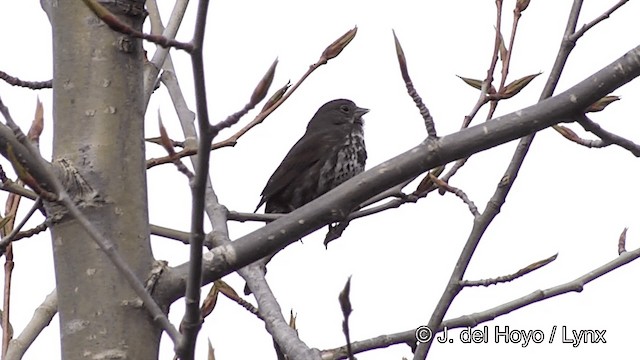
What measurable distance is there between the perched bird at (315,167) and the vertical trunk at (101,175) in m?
3.17

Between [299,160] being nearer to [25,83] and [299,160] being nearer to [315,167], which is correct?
[315,167]

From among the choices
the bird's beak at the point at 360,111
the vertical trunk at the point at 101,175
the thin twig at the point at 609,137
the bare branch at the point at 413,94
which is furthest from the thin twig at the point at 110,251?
the bird's beak at the point at 360,111

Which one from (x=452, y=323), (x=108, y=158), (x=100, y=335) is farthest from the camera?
(x=452, y=323)

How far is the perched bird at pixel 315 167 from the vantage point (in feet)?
18.1

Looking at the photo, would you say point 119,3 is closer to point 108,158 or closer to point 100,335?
point 108,158

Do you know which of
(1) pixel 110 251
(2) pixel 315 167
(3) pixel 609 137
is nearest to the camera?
(1) pixel 110 251

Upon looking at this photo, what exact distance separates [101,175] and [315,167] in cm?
347

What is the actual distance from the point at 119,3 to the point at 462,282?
40.8 inches

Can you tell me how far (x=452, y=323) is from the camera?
2619 mm

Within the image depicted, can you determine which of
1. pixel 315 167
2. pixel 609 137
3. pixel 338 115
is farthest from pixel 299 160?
pixel 609 137

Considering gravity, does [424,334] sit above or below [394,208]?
below

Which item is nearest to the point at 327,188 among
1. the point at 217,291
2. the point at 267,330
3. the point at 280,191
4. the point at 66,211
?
the point at 280,191

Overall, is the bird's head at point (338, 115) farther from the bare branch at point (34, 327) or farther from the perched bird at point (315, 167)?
the bare branch at point (34, 327)

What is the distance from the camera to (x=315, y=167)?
5.57 meters
